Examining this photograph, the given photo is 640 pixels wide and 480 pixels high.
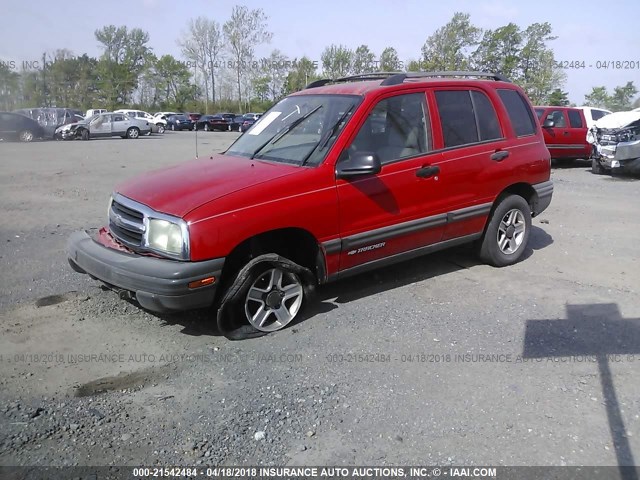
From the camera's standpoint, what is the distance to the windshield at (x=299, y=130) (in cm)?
469

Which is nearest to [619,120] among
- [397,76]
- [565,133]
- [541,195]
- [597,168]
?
[597,168]

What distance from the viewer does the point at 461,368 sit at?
3.87 meters

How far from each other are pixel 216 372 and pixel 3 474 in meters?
1.38

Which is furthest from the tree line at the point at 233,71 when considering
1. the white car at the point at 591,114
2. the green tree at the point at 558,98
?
the white car at the point at 591,114

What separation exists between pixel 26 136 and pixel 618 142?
2577 centimetres

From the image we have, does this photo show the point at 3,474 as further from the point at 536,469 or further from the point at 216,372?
the point at 536,469

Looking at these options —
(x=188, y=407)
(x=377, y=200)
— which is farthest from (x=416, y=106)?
(x=188, y=407)

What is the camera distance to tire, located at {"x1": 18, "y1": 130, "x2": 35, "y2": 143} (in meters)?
27.1

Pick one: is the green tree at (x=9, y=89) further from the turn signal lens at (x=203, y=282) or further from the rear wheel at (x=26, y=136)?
the turn signal lens at (x=203, y=282)

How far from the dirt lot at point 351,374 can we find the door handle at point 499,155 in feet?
3.95

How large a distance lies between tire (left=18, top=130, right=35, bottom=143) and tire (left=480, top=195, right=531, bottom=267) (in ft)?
88.9

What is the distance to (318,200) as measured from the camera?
438 cm

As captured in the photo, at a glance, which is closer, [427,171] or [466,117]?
[427,171]

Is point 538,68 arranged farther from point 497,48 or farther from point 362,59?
point 362,59
